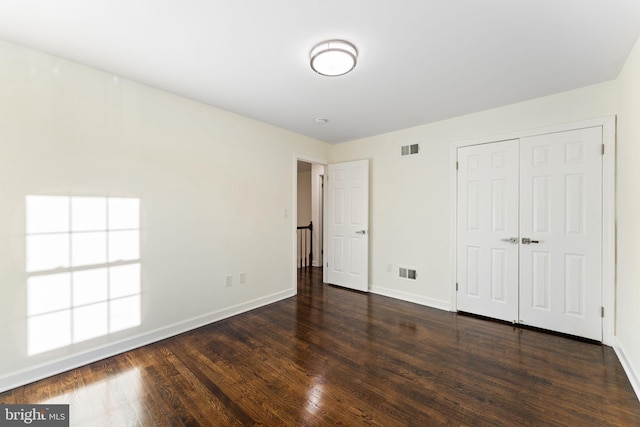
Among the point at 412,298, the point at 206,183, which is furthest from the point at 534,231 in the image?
the point at 206,183

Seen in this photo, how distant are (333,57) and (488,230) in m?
2.66

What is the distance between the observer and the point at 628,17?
1689mm

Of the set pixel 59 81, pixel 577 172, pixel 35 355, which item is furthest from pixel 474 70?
pixel 35 355

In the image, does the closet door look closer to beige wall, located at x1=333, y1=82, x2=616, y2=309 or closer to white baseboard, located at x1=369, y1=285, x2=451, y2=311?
beige wall, located at x1=333, y1=82, x2=616, y2=309

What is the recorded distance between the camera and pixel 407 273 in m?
3.90

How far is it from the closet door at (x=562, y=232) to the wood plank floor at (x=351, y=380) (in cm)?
29

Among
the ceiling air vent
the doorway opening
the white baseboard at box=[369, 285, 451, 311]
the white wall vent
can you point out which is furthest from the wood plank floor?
the doorway opening

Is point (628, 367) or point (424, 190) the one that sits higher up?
point (424, 190)

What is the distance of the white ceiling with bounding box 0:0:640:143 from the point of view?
1638mm

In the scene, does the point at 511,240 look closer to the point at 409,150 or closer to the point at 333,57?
the point at 409,150

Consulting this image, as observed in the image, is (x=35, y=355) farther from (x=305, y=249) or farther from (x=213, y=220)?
(x=305, y=249)

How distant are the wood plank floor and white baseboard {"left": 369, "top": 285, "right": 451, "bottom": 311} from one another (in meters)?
0.51

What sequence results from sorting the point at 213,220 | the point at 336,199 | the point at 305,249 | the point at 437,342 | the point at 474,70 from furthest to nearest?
1. the point at 305,249
2. the point at 336,199
3. the point at 213,220
4. the point at 437,342
5. the point at 474,70

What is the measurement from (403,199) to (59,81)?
3877mm
